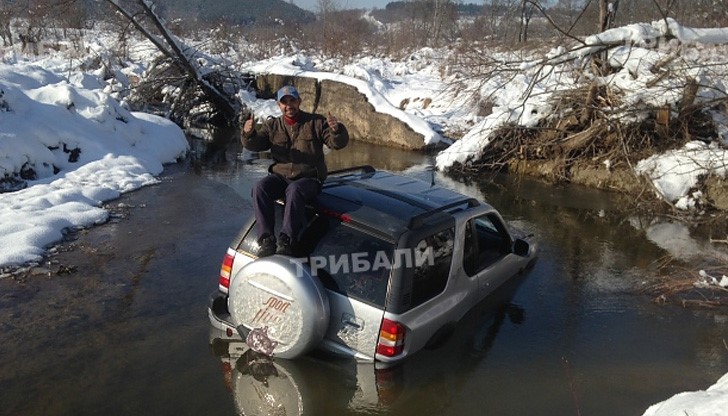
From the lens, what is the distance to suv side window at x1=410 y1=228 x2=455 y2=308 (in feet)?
13.8

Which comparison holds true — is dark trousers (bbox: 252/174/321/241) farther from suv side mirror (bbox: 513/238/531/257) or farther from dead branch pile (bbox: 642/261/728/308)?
dead branch pile (bbox: 642/261/728/308)

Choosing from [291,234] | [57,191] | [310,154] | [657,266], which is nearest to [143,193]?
[57,191]

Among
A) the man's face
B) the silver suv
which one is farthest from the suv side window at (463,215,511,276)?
the man's face

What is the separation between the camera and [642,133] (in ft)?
40.2

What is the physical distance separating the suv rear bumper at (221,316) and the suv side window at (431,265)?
1.53m

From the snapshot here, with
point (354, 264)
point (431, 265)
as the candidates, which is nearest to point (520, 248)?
point (431, 265)

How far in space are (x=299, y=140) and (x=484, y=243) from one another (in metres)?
2.15

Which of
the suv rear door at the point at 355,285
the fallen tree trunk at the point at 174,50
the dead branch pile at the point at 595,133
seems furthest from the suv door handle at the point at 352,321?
the fallen tree trunk at the point at 174,50

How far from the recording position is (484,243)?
5680mm

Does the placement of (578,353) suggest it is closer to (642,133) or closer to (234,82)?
(642,133)

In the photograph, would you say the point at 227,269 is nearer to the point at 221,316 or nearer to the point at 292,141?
the point at 221,316

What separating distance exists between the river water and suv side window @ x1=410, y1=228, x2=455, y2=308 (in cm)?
66

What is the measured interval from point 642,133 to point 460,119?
27.1 feet

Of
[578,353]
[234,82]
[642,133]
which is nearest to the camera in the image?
[578,353]
